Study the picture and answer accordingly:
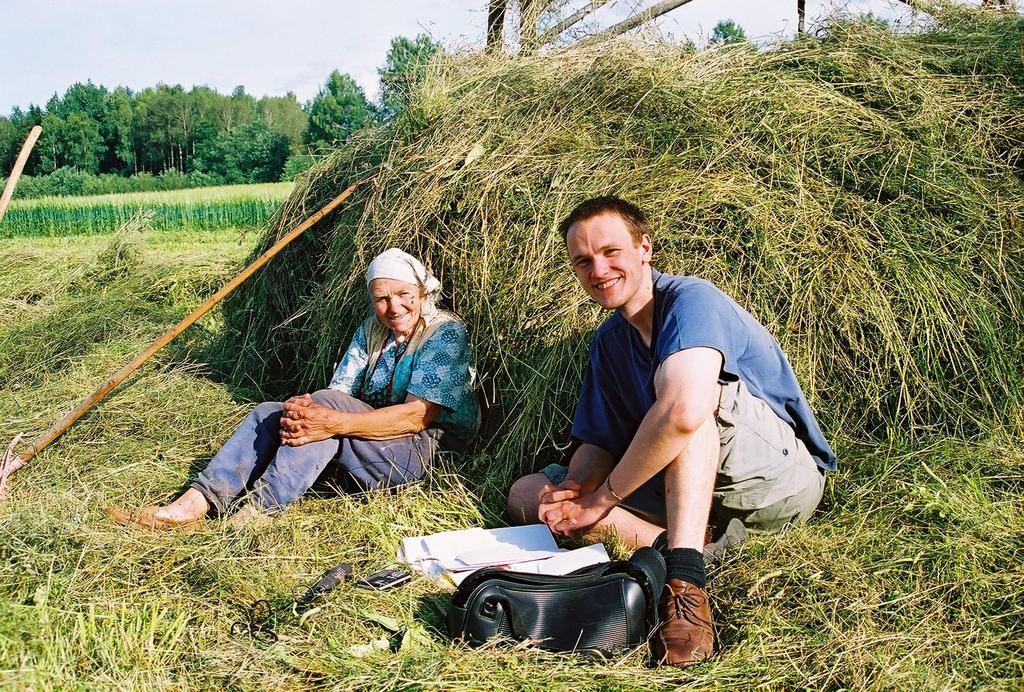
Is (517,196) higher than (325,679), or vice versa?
(517,196)

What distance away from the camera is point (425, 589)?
109 inches

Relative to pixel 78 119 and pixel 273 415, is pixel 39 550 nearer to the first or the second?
pixel 273 415

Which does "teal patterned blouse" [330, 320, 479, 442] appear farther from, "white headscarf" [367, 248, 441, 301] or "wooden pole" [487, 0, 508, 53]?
"wooden pole" [487, 0, 508, 53]

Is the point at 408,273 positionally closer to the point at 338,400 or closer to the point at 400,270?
the point at 400,270

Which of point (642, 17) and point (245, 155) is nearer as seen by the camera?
point (642, 17)

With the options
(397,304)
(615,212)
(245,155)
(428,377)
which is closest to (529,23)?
(397,304)

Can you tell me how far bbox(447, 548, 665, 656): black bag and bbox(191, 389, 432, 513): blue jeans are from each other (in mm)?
1177

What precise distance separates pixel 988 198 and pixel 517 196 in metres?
2.07

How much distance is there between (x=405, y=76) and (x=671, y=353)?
9.81 ft

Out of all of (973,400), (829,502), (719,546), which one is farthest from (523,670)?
(973,400)

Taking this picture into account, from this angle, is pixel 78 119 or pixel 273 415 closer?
pixel 273 415

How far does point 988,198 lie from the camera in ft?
12.0

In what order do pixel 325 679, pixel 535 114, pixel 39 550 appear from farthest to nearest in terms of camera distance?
pixel 535 114 → pixel 39 550 → pixel 325 679

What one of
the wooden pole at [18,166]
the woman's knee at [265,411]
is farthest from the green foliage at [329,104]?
the woman's knee at [265,411]
